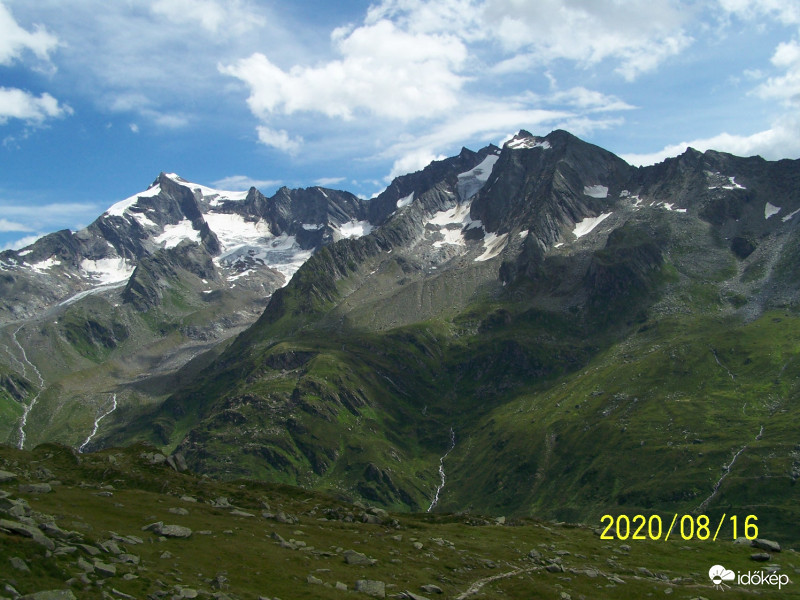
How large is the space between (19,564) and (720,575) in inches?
3458

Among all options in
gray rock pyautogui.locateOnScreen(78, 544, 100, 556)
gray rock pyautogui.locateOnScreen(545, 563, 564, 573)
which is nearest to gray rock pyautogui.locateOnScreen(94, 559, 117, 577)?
gray rock pyautogui.locateOnScreen(78, 544, 100, 556)

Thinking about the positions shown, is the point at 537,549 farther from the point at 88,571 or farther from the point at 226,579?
the point at 88,571

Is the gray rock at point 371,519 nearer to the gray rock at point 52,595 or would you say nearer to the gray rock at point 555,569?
the gray rock at point 555,569

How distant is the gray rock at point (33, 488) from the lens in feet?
266

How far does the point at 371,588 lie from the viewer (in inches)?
2554

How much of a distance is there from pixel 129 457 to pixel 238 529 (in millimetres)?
42044

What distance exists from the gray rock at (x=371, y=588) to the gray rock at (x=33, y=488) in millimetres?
44641

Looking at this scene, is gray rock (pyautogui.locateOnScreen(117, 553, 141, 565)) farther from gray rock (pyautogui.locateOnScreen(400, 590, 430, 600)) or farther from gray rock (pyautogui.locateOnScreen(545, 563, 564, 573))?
gray rock (pyautogui.locateOnScreen(545, 563, 564, 573))

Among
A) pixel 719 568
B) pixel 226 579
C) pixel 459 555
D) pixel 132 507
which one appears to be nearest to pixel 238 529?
pixel 132 507

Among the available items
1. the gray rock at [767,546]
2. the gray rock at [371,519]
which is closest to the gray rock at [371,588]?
the gray rock at [371,519]

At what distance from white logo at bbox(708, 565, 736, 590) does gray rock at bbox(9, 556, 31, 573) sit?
268 ft

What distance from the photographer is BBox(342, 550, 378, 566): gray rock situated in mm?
75438

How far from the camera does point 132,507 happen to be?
83688 millimetres

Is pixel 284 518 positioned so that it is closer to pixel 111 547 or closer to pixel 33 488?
pixel 33 488
